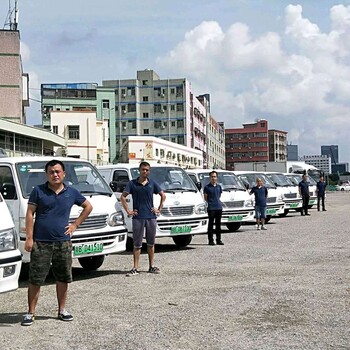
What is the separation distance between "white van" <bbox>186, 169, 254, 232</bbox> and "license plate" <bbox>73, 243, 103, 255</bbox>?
867cm

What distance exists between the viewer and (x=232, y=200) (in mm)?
18969

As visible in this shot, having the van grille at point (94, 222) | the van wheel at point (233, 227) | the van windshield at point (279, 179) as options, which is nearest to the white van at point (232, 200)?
the van wheel at point (233, 227)

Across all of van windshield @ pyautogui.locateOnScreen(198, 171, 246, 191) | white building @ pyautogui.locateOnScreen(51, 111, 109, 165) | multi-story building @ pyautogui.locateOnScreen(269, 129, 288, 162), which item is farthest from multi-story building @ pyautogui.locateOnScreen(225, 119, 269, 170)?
van windshield @ pyautogui.locateOnScreen(198, 171, 246, 191)

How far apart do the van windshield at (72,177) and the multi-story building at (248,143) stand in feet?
471

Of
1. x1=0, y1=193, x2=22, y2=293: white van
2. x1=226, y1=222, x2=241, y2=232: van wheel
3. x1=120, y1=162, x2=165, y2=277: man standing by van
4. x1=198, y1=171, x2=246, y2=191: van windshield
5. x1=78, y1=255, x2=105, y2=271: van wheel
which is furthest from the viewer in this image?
x1=226, y1=222, x2=241, y2=232: van wheel

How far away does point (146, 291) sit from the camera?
9.19m

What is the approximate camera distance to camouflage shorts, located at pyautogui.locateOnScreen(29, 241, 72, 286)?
7.18 metres

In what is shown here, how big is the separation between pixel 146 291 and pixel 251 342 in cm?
317

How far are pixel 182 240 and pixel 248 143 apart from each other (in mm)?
145397

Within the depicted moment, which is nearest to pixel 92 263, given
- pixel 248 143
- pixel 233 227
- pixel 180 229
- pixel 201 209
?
pixel 180 229

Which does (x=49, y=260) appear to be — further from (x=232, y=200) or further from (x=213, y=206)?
(x=232, y=200)

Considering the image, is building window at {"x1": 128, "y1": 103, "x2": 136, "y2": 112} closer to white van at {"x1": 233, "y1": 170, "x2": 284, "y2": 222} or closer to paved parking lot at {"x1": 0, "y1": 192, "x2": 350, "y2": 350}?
white van at {"x1": 233, "y1": 170, "x2": 284, "y2": 222}

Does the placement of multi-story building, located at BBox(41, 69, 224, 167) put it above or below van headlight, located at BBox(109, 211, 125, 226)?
above

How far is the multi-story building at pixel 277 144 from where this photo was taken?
16700cm
